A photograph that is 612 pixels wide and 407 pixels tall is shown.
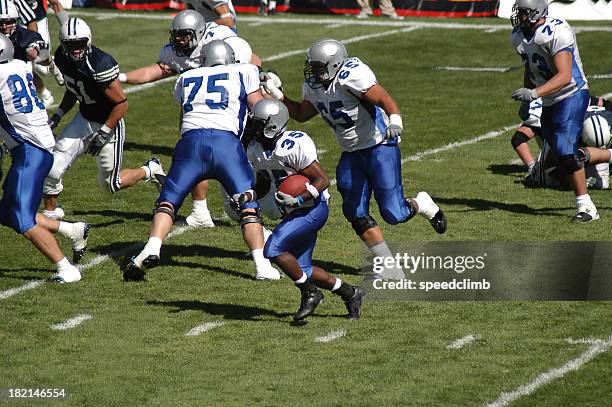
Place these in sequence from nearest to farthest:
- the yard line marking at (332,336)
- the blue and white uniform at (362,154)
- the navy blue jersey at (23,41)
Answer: the yard line marking at (332,336), the blue and white uniform at (362,154), the navy blue jersey at (23,41)

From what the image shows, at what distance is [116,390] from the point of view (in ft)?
24.2

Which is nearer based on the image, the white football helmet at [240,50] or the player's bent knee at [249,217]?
the player's bent knee at [249,217]

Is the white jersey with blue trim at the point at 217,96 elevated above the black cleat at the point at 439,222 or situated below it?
above

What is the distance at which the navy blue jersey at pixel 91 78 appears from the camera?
1028 cm

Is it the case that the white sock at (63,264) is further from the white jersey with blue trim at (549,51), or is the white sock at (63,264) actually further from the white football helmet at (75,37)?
the white jersey with blue trim at (549,51)

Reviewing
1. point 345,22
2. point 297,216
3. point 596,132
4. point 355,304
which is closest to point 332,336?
point 355,304

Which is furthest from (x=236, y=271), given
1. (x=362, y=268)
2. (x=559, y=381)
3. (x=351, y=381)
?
(x=559, y=381)

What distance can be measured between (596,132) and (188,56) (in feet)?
13.5

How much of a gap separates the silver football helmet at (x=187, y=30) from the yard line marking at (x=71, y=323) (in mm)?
2847

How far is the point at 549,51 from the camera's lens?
11062 mm

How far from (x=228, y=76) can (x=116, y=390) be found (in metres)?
3.00

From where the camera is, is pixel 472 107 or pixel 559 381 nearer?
pixel 559 381

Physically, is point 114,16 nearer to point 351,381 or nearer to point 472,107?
point 472,107

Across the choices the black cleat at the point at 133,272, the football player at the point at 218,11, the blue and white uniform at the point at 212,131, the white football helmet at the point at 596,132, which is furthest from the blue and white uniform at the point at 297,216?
the football player at the point at 218,11
